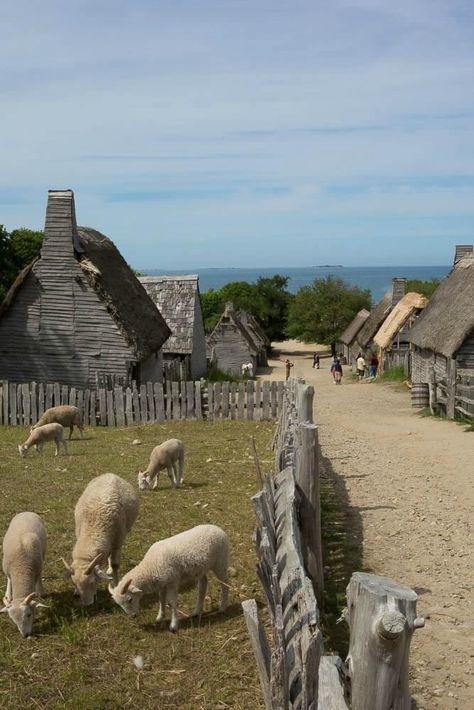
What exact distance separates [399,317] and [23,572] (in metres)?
41.4

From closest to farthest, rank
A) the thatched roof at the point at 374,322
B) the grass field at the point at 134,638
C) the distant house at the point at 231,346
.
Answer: the grass field at the point at 134,638
the thatched roof at the point at 374,322
the distant house at the point at 231,346

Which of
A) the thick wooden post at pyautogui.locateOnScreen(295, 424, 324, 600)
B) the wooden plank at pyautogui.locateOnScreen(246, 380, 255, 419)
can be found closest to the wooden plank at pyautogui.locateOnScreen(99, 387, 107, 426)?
the wooden plank at pyautogui.locateOnScreen(246, 380, 255, 419)

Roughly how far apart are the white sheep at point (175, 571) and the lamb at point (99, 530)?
41 centimetres

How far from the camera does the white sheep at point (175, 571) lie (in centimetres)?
720

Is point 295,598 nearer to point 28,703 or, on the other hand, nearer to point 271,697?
point 271,697

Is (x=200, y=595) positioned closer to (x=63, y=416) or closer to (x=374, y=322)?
(x=63, y=416)

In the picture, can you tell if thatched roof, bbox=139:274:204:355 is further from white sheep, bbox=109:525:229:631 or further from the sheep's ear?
white sheep, bbox=109:525:229:631

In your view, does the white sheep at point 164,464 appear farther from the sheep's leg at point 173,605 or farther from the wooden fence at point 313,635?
the sheep's leg at point 173,605

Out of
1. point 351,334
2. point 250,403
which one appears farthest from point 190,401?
point 351,334

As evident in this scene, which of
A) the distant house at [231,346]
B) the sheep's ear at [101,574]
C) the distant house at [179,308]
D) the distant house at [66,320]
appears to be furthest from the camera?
the distant house at [231,346]

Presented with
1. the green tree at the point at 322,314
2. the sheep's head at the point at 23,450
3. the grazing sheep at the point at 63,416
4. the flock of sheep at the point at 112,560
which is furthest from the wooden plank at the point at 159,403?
the green tree at the point at 322,314

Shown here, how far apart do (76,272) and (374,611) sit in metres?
22.6

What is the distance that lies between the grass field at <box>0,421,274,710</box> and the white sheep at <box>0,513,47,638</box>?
8.5 inches

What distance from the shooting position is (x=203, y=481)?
13.6 metres
